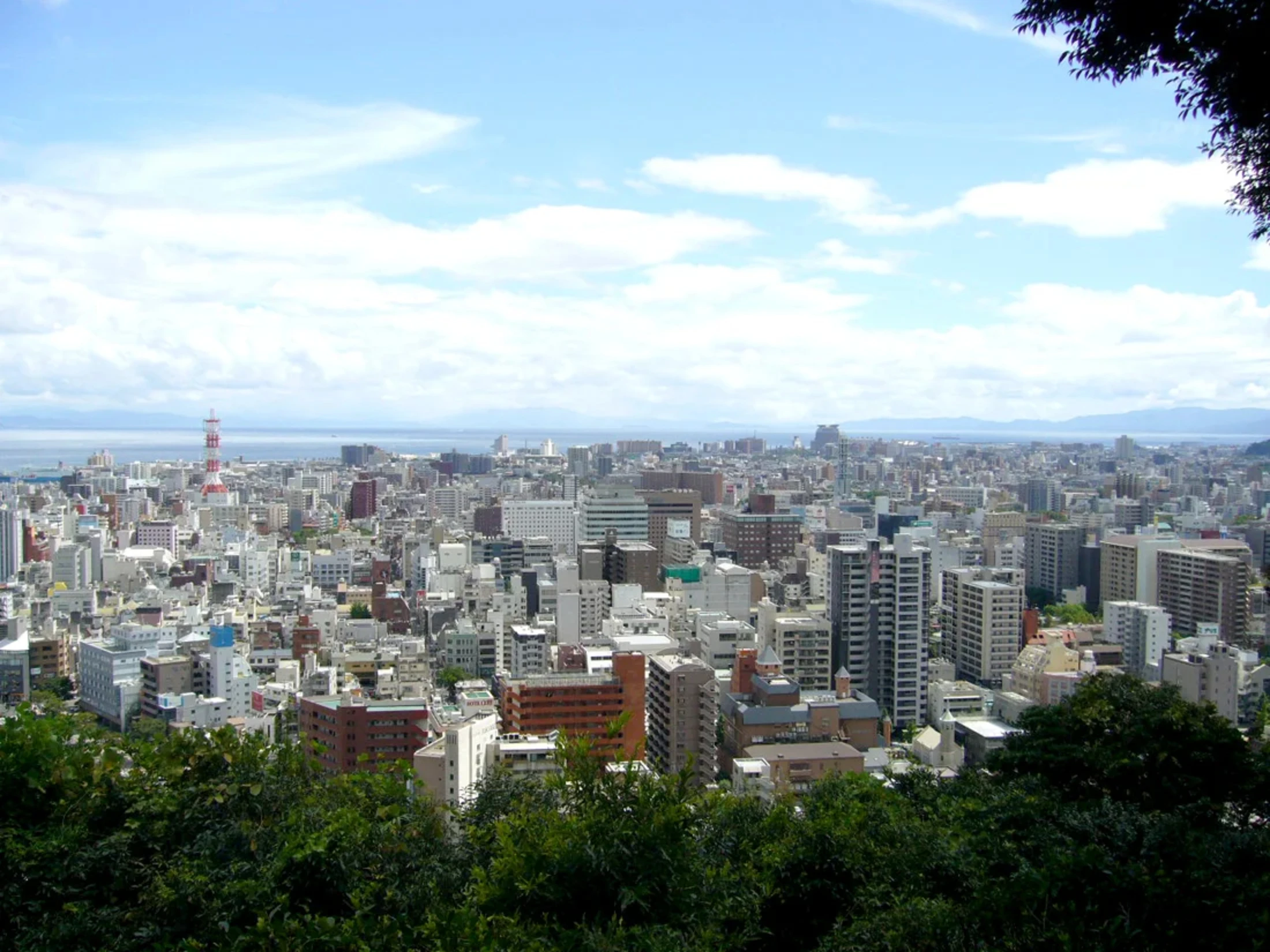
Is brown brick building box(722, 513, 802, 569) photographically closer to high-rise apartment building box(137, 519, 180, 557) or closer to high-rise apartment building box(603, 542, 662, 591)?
high-rise apartment building box(603, 542, 662, 591)

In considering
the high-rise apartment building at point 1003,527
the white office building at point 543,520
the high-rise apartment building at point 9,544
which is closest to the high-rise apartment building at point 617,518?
the white office building at point 543,520

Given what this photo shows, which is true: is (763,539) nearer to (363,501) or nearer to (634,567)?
(634,567)

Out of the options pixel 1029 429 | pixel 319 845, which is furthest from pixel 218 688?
pixel 1029 429

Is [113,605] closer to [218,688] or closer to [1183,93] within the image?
[218,688]

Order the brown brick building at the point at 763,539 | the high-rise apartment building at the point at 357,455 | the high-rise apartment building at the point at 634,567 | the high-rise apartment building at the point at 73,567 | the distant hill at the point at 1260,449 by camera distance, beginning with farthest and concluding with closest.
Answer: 1. the high-rise apartment building at the point at 357,455
2. the distant hill at the point at 1260,449
3. the brown brick building at the point at 763,539
4. the high-rise apartment building at the point at 73,567
5. the high-rise apartment building at the point at 634,567

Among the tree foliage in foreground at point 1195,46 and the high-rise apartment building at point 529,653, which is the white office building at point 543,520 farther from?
the tree foliage in foreground at point 1195,46

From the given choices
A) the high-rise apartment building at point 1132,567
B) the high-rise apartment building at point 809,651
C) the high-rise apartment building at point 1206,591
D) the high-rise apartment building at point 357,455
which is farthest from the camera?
the high-rise apartment building at point 357,455
